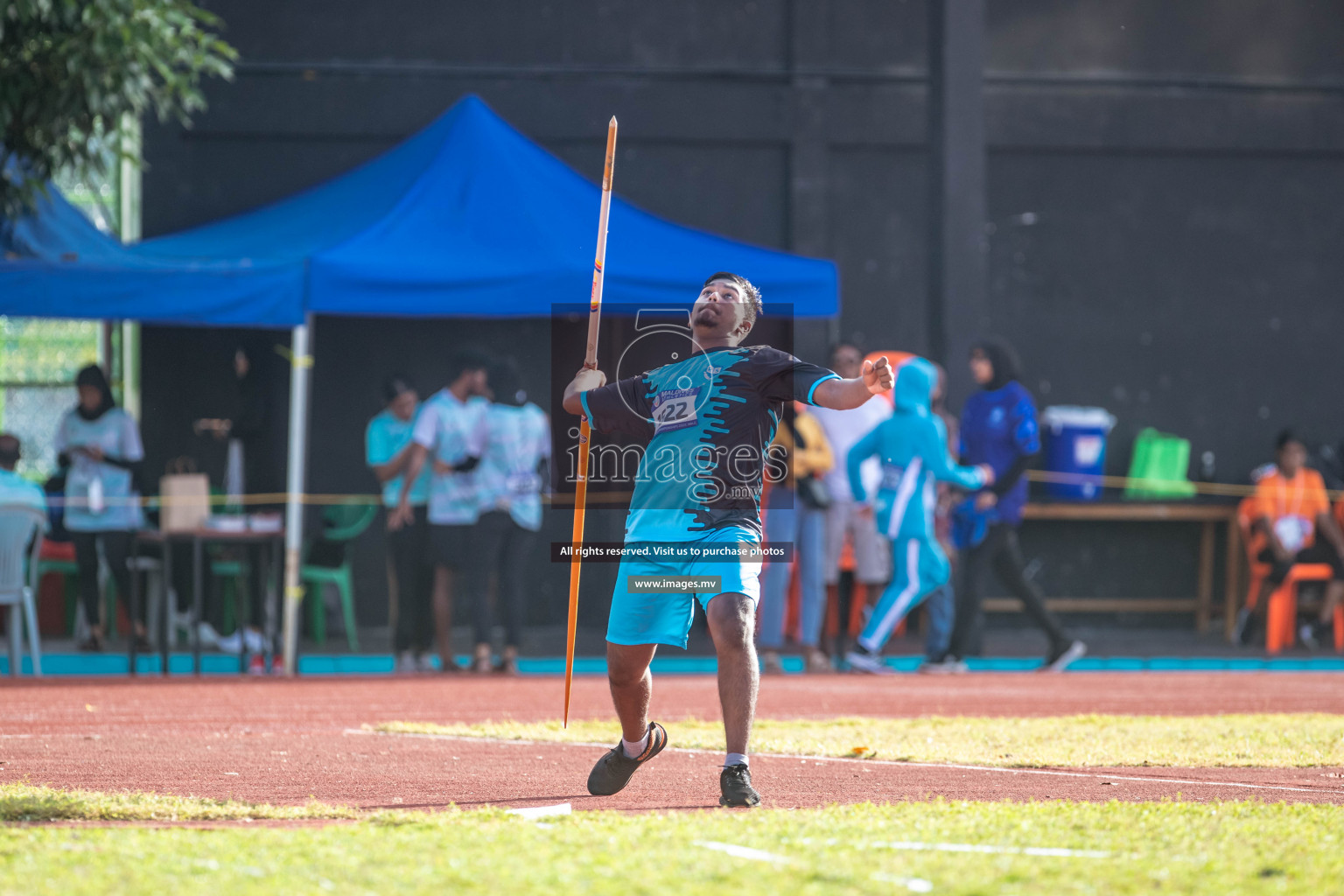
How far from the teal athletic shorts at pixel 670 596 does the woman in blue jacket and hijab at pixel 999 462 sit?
6430 millimetres

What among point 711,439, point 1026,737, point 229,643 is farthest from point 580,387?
point 229,643

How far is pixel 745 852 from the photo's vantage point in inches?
170

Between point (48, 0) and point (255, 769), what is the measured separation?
20.5 ft

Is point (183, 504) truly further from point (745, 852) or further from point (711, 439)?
point (745, 852)

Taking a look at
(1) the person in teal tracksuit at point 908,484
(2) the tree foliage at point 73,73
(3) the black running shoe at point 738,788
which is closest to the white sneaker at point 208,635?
(2) the tree foliage at point 73,73

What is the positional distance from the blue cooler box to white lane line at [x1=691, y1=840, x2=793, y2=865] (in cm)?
1111

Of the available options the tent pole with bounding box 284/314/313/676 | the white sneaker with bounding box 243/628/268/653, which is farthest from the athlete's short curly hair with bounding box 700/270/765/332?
the white sneaker with bounding box 243/628/268/653

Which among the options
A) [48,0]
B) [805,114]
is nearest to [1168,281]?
[805,114]

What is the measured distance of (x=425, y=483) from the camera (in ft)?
37.1

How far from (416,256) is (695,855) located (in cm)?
760

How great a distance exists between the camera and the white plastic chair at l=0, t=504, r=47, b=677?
1034 centimetres

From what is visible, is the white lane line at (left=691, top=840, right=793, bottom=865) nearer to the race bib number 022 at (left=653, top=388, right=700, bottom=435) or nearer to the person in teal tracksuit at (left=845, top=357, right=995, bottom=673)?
the race bib number 022 at (left=653, top=388, right=700, bottom=435)

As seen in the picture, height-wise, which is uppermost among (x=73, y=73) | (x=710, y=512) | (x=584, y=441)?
(x=73, y=73)

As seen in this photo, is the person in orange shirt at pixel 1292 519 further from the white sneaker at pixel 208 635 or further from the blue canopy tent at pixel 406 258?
the white sneaker at pixel 208 635
